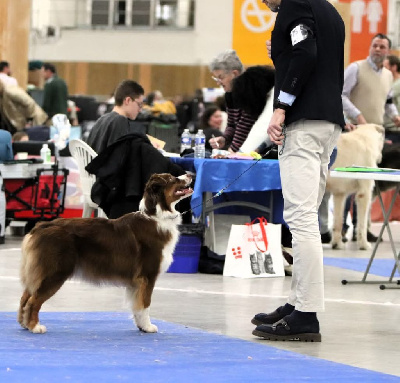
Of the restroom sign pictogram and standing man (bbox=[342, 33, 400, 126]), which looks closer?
standing man (bbox=[342, 33, 400, 126])

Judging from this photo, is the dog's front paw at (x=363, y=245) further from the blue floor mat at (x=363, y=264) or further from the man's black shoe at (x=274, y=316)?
the man's black shoe at (x=274, y=316)

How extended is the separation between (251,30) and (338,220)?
4.25 metres

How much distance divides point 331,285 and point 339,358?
295 centimetres

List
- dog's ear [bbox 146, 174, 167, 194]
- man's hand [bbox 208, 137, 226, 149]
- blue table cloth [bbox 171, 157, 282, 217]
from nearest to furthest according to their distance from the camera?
dog's ear [bbox 146, 174, 167, 194] → blue table cloth [bbox 171, 157, 282, 217] → man's hand [bbox 208, 137, 226, 149]

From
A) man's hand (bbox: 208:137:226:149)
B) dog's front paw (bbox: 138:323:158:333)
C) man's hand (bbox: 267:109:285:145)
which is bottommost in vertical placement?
dog's front paw (bbox: 138:323:158:333)

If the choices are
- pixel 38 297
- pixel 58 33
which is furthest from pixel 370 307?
pixel 58 33

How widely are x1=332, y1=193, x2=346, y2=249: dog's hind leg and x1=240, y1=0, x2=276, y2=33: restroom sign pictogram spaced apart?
154 inches

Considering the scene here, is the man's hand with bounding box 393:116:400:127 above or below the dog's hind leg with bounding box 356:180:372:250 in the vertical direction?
above

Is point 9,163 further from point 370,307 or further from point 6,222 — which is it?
point 370,307

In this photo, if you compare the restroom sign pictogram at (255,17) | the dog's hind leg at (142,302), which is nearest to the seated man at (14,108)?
the restroom sign pictogram at (255,17)

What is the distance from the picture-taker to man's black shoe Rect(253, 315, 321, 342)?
520 centimetres

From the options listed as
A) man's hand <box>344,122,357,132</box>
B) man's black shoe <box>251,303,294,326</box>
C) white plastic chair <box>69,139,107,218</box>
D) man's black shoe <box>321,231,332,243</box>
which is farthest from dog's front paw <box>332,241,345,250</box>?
man's black shoe <box>251,303,294,326</box>

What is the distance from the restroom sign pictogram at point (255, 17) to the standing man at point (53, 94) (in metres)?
4.30

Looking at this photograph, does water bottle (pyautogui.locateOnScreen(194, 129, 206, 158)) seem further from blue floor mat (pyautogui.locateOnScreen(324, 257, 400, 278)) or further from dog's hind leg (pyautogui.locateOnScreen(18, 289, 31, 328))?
dog's hind leg (pyautogui.locateOnScreen(18, 289, 31, 328))
